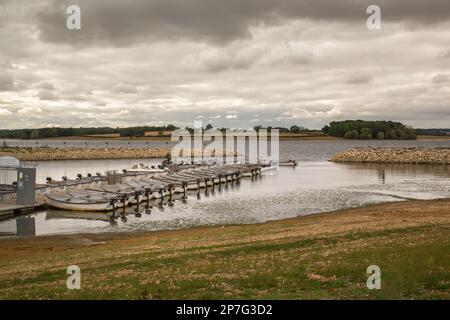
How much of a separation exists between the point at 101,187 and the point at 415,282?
5094 centimetres

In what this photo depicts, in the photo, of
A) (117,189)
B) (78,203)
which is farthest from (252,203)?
(78,203)

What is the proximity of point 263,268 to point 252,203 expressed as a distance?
37.2 m

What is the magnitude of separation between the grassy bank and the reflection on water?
1615cm

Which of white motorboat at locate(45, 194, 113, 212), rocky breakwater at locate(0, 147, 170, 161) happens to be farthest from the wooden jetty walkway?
rocky breakwater at locate(0, 147, 170, 161)

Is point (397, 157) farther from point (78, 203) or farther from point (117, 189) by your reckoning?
point (78, 203)

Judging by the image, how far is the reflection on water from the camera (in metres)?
41.0

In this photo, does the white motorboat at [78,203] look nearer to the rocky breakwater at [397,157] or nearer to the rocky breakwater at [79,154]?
the rocky breakwater at [397,157]

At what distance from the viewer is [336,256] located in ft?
57.5

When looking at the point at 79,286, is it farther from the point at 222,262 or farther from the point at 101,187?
the point at 101,187

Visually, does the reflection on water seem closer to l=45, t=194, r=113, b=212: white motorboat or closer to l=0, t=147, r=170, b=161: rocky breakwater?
l=45, t=194, r=113, b=212: white motorboat

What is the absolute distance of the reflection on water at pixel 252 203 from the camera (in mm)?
40969

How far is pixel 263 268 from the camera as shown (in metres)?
16.2

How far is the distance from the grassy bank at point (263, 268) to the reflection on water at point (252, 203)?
636 inches

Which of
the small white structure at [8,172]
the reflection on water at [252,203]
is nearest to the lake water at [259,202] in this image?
the reflection on water at [252,203]
